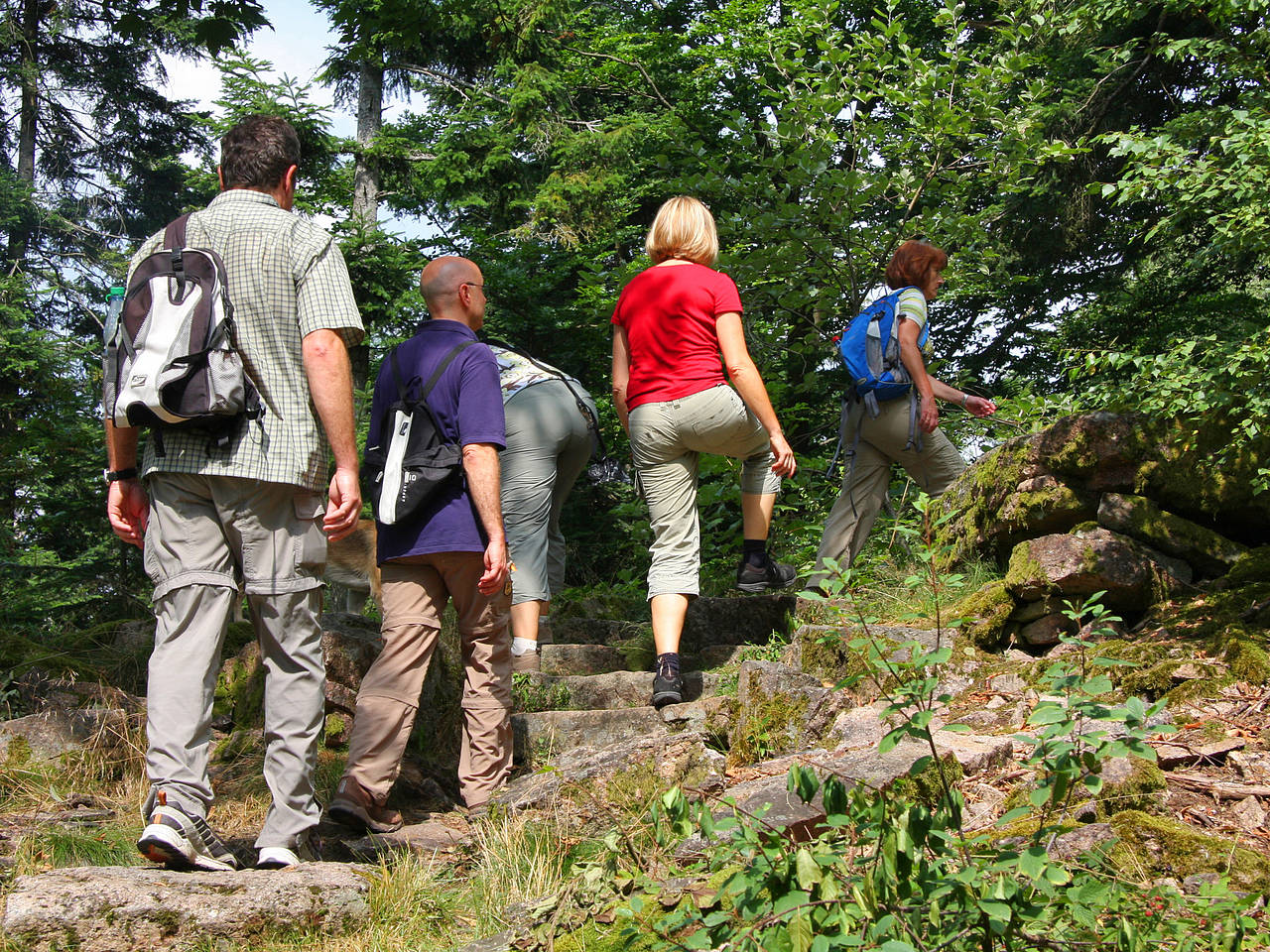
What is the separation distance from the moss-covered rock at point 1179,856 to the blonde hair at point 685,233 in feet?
9.91

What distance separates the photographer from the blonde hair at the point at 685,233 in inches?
192

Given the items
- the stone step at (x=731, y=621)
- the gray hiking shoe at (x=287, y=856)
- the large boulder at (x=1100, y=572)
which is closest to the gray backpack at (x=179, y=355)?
the gray hiking shoe at (x=287, y=856)

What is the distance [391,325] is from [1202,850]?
12.2 meters

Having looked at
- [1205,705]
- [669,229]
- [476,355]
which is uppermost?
[669,229]

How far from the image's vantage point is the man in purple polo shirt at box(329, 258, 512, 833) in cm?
372

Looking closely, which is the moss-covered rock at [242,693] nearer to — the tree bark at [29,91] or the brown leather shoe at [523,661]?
the brown leather shoe at [523,661]

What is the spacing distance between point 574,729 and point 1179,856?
8.24 ft

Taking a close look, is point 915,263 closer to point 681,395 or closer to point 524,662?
point 681,395

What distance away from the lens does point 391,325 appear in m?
13.6

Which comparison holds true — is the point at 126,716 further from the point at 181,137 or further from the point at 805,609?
the point at 181,137

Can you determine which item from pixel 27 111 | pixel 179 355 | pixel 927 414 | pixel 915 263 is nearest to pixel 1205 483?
pixel 927 414

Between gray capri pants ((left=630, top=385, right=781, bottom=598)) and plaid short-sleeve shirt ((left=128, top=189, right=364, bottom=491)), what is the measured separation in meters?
1.66

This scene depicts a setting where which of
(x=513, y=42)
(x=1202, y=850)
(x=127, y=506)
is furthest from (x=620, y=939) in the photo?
(x=513, y=42)

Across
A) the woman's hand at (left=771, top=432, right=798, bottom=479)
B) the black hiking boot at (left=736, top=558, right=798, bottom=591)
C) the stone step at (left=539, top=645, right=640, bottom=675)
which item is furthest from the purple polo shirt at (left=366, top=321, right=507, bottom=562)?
the stone step at (left=539, top=645, right=640, bottom=675)
